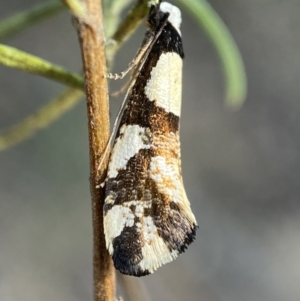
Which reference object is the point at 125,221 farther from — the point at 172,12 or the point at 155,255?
the point at 172,12

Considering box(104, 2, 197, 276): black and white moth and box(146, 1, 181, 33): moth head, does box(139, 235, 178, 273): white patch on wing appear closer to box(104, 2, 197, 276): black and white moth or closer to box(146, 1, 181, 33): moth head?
box(104, 2, 197, 276): black and white moth

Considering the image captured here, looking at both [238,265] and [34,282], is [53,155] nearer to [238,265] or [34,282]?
[34,282]

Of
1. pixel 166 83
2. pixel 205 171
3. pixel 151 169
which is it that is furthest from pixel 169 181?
pixel 205 171

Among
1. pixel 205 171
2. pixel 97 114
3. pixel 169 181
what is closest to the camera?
pixel 97 114

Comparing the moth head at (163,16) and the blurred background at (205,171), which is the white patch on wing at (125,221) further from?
the blurred background at (205,171)

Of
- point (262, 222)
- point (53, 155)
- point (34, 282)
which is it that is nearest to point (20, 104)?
point (53, 155)

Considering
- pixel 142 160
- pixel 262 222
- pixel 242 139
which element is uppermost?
pixel 242 139
